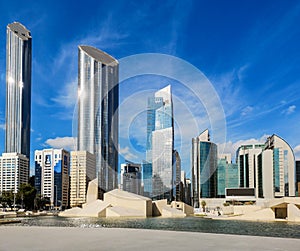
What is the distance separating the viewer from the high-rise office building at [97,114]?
53688mm

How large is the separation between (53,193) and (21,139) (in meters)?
23.4

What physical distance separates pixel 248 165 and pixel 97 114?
1300 inches

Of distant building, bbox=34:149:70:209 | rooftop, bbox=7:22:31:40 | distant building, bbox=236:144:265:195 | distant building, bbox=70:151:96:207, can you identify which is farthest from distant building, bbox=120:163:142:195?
rooftop, bbox=7:22:31:40

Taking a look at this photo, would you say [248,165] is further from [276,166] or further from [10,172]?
[10,172]

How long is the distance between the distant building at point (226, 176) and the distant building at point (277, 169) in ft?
39.7

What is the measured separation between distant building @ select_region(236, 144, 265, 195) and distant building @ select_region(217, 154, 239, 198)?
223 cm

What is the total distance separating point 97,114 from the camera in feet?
221

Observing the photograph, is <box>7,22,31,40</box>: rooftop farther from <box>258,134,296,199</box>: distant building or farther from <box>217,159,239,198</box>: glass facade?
<box>258,134,296,199</box>: distant building

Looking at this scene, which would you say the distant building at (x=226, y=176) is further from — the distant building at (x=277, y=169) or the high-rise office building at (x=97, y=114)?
the high-rise office building at (x=97, y=114)

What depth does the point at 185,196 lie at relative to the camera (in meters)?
96.8

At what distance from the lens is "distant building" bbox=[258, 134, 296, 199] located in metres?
67.9

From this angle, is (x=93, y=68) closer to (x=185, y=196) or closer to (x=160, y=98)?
(x=185, y=196)

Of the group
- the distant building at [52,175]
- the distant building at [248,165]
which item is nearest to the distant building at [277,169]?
the distant building at [248,165]

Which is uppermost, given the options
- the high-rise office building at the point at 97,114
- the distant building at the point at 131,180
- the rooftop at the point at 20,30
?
the rooftop at the point at 20,30
